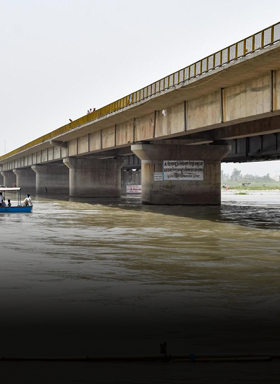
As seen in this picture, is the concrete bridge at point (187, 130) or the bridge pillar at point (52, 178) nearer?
the concrete bridge at point (187, 130)

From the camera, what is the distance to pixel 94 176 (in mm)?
81562

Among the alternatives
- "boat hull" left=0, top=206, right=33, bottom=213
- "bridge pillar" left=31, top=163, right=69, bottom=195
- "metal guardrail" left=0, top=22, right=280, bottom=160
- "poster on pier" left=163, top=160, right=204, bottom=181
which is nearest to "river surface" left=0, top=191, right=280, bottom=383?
"metal guardrail" left=0, top=22, right=280, bottom=160

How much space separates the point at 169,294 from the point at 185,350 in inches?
166

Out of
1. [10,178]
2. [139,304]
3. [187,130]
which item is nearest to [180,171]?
[187,130]

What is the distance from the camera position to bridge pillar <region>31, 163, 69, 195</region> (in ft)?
351

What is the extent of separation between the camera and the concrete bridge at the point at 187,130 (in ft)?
103

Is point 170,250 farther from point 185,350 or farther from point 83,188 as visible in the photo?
point 83,188

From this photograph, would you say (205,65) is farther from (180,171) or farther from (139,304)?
(139,304)

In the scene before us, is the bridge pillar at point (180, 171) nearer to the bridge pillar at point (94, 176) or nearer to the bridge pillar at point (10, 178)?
the bridge pillar at point (94, 176)

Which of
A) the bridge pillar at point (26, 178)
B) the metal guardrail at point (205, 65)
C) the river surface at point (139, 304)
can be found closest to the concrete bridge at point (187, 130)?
the metal guardrail at point (205, 65)

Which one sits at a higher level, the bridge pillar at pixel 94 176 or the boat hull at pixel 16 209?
the bridge pillar at pixel 94 176

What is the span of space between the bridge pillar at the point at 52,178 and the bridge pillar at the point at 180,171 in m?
53.6

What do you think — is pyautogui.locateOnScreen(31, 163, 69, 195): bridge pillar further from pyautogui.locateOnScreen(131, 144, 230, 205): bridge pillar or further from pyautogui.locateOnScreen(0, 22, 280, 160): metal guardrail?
pyautogui.locateOnScreen(131, 144, 230, 205): bridge pillar

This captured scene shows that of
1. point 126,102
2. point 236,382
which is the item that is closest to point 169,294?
point 236,382
